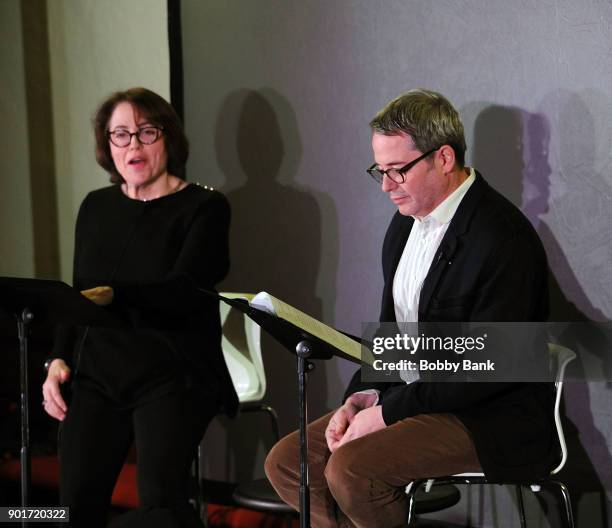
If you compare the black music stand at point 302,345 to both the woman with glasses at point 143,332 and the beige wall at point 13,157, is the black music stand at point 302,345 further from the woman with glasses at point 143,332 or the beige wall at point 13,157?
the beige wall at point 13,157

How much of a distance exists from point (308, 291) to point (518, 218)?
1.34m

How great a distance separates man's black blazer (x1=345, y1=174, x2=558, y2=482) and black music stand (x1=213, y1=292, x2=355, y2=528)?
0.25m

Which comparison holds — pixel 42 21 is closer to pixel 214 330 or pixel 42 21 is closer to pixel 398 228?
pixel 214 330

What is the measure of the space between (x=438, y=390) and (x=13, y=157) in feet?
9.22

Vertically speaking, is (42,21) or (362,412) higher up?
(42,21)

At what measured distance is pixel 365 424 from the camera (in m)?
2.34

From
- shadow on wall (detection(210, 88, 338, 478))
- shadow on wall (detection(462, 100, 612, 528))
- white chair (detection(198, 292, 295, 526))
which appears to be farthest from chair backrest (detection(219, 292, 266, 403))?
shadow on wall (detection(462, 100, 612, 528))

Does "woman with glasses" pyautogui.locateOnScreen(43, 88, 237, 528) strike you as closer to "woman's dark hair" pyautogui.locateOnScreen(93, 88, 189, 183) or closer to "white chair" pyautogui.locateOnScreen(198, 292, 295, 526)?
"woman's dark hair" pyautogui.locateOnScreen(93, 88, 189, 183)

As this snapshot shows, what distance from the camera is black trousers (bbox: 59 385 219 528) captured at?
270 cm

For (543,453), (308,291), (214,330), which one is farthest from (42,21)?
(543,453)

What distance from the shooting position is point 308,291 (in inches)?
140

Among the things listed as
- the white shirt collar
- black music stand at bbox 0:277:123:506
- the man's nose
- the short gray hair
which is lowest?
black music stand at bbox 0:277:123:506

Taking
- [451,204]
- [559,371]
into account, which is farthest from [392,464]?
[451,204]

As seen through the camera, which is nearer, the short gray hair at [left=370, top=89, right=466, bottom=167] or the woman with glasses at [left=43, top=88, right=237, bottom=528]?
the short gray hair at [left=370, top=89, right=466, bottom=167]
